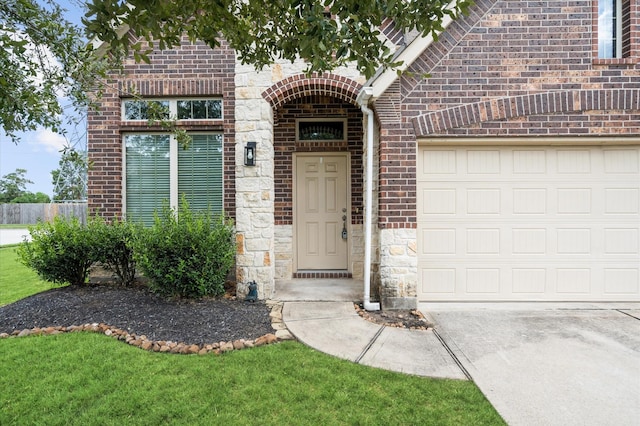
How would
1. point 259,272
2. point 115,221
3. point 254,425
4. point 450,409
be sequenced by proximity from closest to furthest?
point 254,425, point 450,409, point 259,272, point 115,221

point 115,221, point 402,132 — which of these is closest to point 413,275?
point 402,132

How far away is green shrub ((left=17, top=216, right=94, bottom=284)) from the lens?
16.3 ft

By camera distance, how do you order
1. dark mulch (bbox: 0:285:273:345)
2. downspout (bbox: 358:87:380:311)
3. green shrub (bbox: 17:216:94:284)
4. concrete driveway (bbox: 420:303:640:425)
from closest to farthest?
concrete driveway (bbox: 420:303:640:425) → dark mulch (bbox: 0:285:273:345) → downspout (bbox: 358:87:380:311) → green shrub (bbox: 17:216:94:284)

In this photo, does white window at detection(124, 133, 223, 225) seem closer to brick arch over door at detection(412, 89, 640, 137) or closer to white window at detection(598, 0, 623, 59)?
brick arch over door at detection(412, 89, 640, 137)

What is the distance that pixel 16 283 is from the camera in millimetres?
6465

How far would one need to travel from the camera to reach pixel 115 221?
5.18m

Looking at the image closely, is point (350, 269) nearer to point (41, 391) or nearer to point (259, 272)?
point (259, 272)

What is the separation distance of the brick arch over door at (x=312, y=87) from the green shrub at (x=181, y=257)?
80.8 inches

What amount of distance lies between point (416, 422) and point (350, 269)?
3828 mm

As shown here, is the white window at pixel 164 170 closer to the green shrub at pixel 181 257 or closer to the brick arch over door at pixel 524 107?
the green shrub at pixel 181 257

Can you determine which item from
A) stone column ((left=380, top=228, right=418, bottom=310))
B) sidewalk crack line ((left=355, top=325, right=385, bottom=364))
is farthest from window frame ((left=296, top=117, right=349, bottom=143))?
sidewalk crack line ((left=355, top=325, right=385, bottom=364))

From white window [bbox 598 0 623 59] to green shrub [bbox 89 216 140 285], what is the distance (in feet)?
23.0

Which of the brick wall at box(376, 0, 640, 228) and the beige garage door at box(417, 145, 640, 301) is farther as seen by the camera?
the beige garage door at box(417, 145, 640, 301)

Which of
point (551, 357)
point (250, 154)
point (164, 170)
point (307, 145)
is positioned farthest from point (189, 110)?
point (551, 357)
